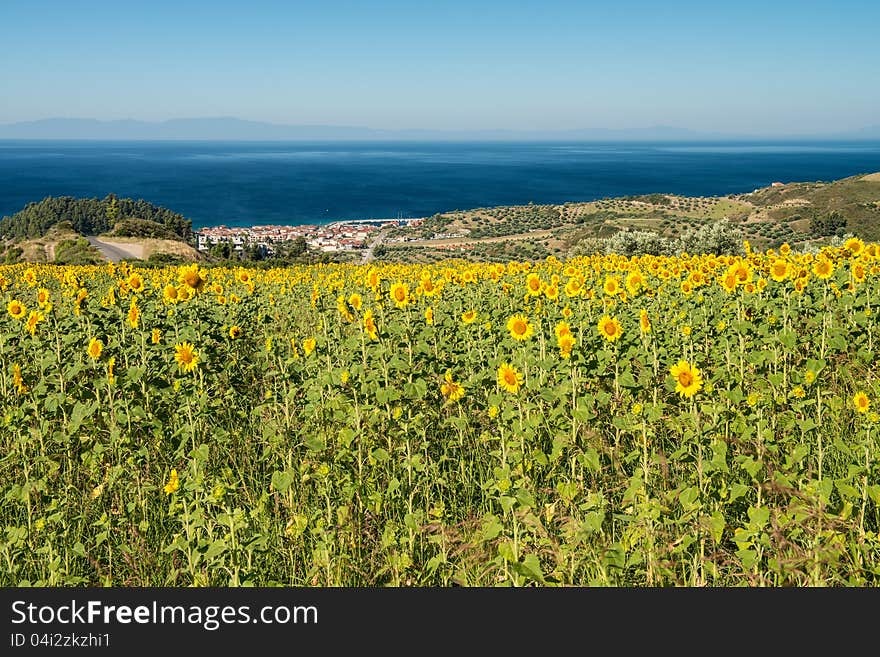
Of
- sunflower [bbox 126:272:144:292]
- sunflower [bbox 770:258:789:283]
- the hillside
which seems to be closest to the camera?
sunflower [bbox 770:258:789:283]

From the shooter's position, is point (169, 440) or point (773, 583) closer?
point (773, 583)

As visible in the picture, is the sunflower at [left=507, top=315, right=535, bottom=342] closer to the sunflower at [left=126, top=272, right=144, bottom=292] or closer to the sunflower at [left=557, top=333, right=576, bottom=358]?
the sunflower at [left=557, top=333, right=576, bottom=358]

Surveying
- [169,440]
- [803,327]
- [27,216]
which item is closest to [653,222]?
[803,327]

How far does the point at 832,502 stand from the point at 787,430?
33.7 inches

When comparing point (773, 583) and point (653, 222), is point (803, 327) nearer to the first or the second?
point (773, 583)

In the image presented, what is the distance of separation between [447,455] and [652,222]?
8131 centimetres

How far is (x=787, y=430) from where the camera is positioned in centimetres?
505

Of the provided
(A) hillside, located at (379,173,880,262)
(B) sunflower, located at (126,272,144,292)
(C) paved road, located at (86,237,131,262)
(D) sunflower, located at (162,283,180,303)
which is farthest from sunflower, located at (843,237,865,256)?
(C) paved road, located at (86,237,131,262)

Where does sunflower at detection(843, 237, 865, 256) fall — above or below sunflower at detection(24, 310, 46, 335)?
above

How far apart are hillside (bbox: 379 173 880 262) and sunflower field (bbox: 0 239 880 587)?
159 feet

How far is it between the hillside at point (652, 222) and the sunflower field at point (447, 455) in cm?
4861

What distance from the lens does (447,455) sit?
17.6ft

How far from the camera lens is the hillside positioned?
205 ft

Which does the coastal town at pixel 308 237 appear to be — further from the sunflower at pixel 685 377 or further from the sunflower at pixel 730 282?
the sunflower at pixel 685 377
